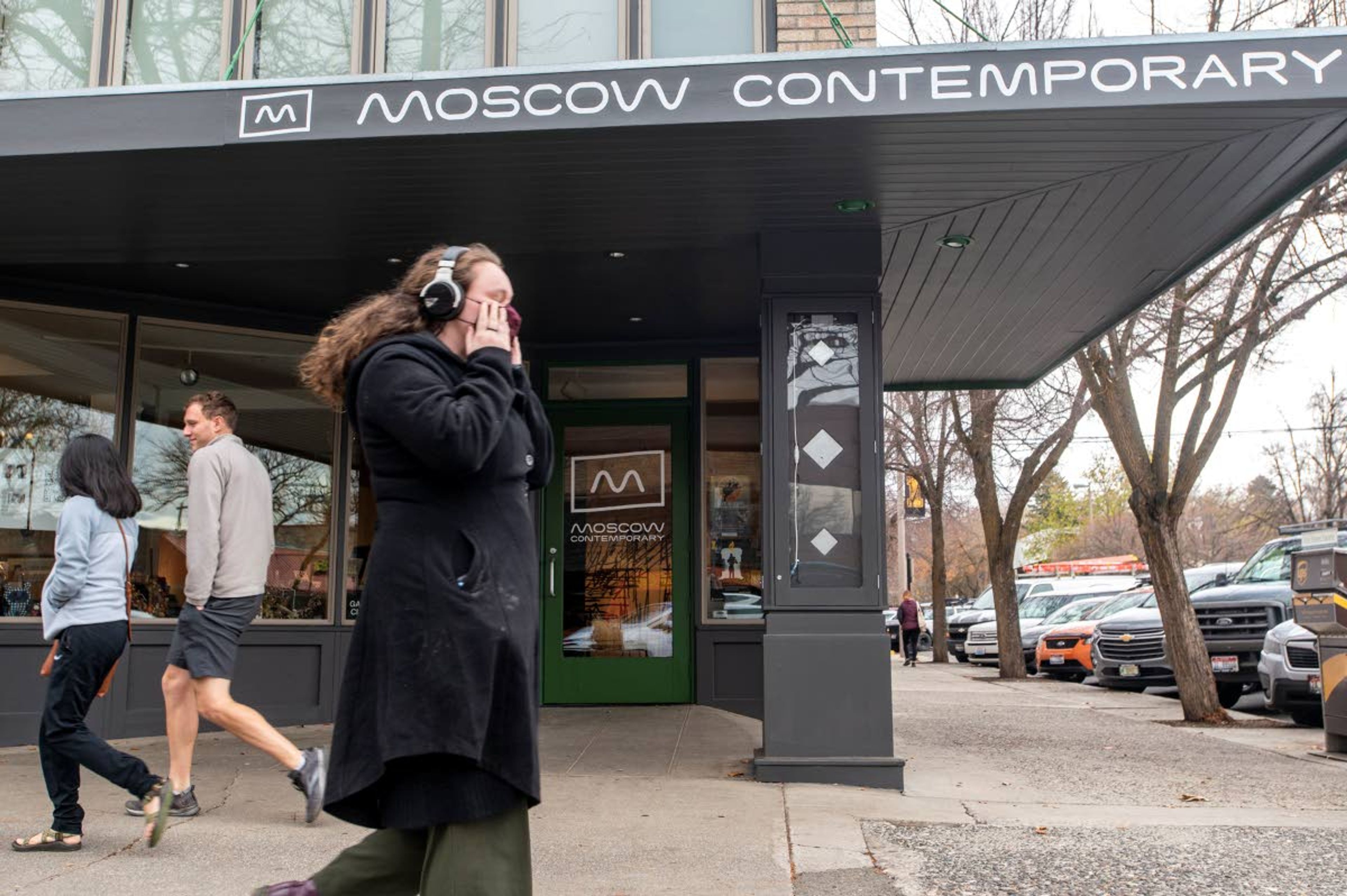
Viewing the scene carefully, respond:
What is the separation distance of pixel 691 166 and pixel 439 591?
13.7 feet

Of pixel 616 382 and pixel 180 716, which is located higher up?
pixel 616 382

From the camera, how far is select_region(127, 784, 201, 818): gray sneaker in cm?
523

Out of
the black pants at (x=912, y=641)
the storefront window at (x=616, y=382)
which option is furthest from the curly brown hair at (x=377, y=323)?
the black pants at (x=912, y=641)

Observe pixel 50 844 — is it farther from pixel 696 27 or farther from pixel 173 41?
pixel 696 27

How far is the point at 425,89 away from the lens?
18.2ft

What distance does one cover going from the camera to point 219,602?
198 inches

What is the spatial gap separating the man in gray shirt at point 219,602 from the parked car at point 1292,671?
8.55 metres

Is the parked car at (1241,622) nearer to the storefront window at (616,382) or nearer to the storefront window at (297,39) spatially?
the storefront window at (616,382)

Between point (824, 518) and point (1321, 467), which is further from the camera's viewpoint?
point (1321, 467)

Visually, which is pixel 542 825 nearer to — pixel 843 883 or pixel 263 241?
pixel 843 883

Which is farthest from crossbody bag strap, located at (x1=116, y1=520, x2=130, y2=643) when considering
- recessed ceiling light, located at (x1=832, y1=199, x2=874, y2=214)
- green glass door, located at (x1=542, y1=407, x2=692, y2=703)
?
green glass door, located at (x1=542, y1=407, x2=692, y2=703)

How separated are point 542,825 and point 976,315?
576 centimetres

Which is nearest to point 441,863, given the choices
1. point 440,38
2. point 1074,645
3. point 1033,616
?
point 440,38

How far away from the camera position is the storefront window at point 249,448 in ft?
28.1
